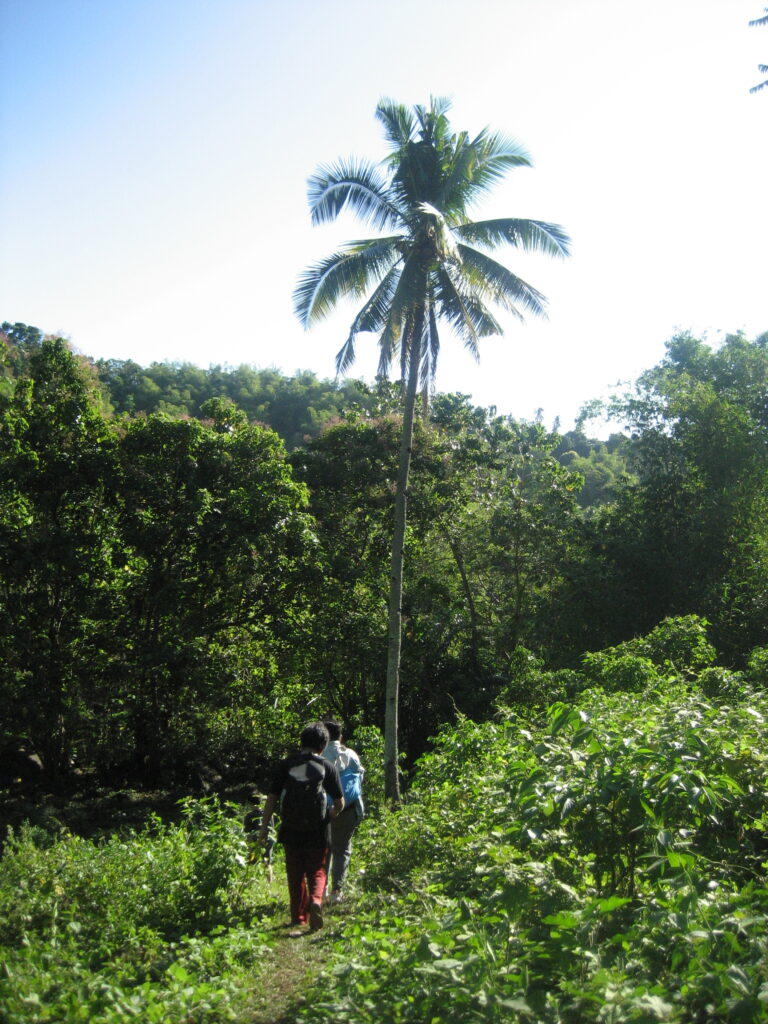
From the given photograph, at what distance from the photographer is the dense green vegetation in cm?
309

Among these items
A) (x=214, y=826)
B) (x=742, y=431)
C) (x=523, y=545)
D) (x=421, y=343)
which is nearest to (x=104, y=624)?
(x=421, y=343)

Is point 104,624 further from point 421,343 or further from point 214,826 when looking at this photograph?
point 214,826

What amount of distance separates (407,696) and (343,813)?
42.6 feet

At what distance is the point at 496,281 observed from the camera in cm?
1299

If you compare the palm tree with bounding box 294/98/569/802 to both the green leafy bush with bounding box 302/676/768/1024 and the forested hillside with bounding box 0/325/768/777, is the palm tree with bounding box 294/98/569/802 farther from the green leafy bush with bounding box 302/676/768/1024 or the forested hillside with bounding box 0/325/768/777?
the green leafy bush with bounding box 302/676/768/1024

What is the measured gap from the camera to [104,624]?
14.3 meters

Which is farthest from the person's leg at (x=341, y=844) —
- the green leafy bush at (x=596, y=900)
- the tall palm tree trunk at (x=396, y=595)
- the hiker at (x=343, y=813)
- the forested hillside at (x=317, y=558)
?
the forested hillside at (x=317, y=558)

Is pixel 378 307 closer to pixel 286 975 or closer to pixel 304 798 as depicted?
pixel 304 798

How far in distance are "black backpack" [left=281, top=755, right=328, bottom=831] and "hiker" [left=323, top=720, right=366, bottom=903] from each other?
0.80 meters

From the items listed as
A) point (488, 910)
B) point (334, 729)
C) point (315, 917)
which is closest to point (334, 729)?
point (334, 729)

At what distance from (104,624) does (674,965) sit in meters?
13.4

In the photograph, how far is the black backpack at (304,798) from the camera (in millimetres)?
5223

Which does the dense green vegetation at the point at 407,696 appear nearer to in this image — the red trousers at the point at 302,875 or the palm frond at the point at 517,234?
the red trousers at the point at 302,875

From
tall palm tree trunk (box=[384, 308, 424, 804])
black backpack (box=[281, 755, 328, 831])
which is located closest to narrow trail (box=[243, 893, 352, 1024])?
black backpack (box=[281, 755, 328, 831])
